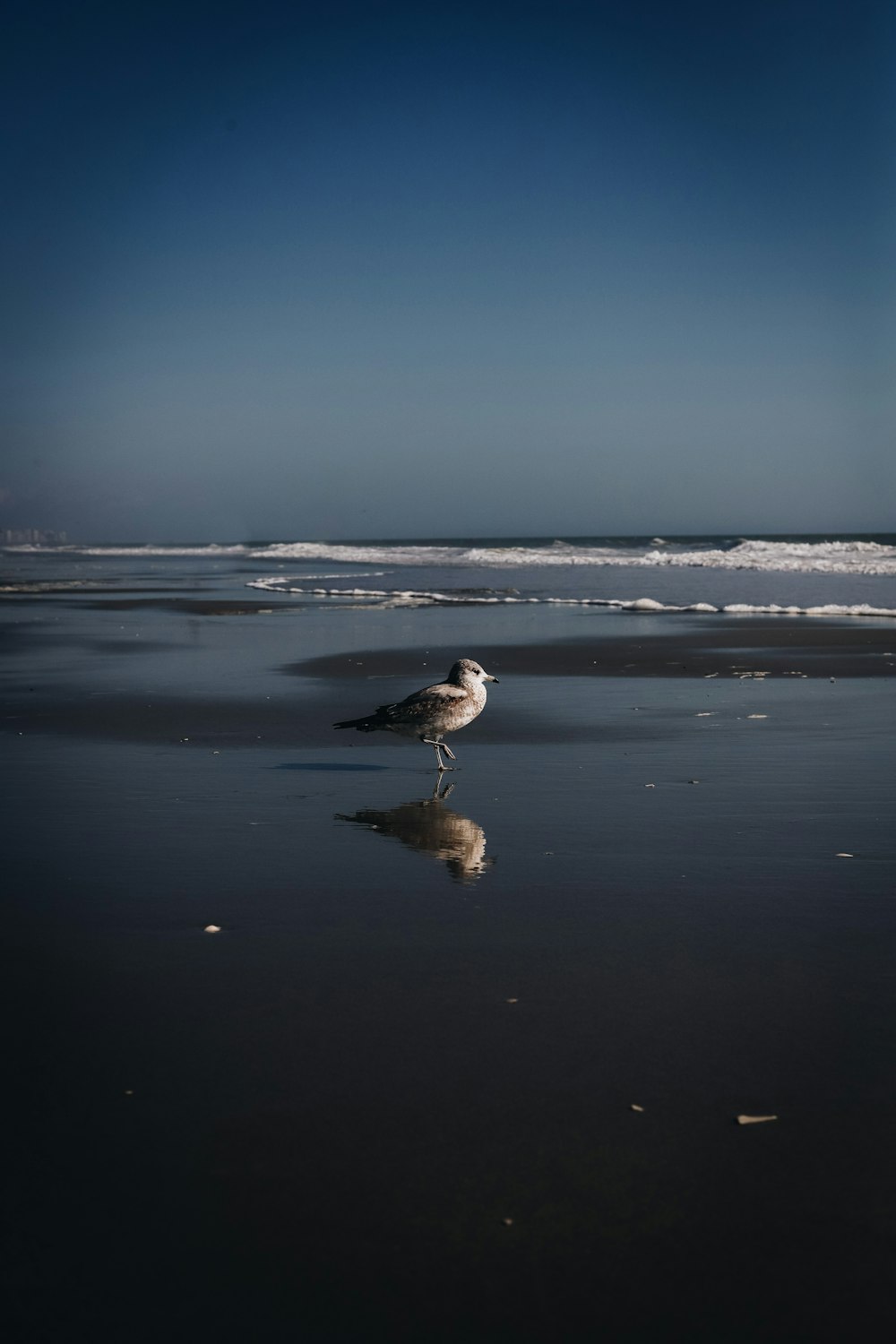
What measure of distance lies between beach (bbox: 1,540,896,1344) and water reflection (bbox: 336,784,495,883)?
34mm

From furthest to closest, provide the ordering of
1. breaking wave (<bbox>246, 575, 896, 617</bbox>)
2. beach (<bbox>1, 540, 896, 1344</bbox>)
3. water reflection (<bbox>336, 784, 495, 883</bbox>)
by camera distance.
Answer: breaking wave (<bbox>246, 575, 896, 617</bbox>) → water reflection (<bbox>336, 784, 495, 883</bbox>) → beach (<bbox>1, 540, 896, 1344</bbox>)

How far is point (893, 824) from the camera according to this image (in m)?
6.83

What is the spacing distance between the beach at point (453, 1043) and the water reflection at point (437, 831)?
34 millimetres

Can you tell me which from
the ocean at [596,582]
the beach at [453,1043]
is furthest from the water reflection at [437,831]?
the ocean at [596,582]

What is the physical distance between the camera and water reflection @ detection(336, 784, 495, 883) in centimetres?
612

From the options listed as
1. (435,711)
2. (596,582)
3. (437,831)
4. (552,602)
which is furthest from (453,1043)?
(596,582)

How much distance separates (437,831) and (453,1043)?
117 inches

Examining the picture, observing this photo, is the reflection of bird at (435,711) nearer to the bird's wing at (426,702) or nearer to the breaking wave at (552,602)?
the bird's wing at (426,702)

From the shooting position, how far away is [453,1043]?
12.8 ft

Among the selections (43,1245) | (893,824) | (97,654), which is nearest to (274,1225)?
(43,1245)

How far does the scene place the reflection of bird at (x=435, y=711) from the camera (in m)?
8.68

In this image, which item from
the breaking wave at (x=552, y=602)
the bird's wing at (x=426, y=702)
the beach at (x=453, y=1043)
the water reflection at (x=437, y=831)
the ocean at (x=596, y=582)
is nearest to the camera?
the beach at (x=453, y=1043)

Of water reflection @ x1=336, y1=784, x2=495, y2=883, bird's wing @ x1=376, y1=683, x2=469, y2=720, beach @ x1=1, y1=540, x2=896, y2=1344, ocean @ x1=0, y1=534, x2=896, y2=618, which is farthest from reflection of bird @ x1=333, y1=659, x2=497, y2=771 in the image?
ocean @ x1=0, y1=534, x2=896, y2=618

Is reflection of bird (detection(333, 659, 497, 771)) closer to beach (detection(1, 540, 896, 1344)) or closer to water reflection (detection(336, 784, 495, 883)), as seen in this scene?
beach (detection(1, 540, 896, 1344))
